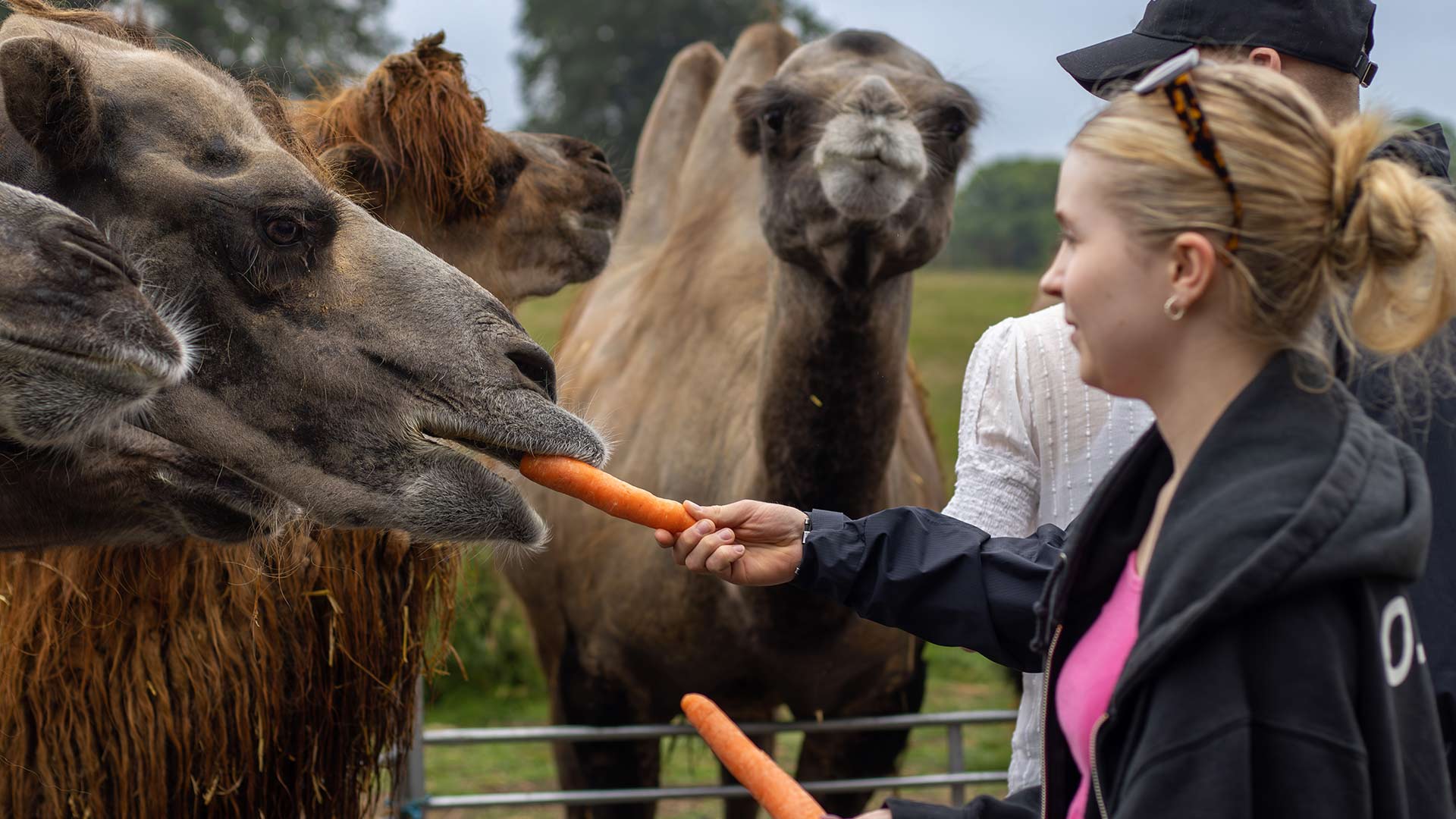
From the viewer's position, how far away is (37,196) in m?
1.65

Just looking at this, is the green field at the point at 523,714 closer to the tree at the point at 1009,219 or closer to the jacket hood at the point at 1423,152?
the jacket hood at the point at 1423,152

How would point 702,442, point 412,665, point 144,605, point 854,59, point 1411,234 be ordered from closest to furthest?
point 1411,234 → point 144,605 → point 412,665 → point 854,59 → point 702,442

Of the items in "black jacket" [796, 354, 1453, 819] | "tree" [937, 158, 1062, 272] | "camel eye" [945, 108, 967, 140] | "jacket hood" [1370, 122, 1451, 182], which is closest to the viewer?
"black jacket" [796, 354, 1453, 819]

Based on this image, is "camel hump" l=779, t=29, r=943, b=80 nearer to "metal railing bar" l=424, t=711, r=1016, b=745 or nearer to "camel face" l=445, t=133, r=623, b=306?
"camel face" l=445, t=133, r=623, b=306

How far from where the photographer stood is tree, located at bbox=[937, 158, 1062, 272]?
1123 inches

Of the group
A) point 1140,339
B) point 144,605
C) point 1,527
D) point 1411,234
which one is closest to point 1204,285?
point 1140,339

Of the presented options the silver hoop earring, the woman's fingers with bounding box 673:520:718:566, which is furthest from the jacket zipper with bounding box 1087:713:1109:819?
the woman's fingers with bounding box 673:520:718:566

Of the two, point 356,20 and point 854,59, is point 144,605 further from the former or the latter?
point 356,20

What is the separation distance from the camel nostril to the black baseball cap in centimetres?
94

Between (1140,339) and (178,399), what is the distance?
4.51ft

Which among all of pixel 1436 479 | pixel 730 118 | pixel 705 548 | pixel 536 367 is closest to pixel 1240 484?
pixel 1436 479

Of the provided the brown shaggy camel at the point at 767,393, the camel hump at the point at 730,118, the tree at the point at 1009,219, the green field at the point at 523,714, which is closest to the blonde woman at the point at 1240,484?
the brown shaggy camel at the point at 767,393

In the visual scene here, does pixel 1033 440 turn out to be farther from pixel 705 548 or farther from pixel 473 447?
pixel 473 447

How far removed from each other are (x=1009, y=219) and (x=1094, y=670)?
31980 millimetres
